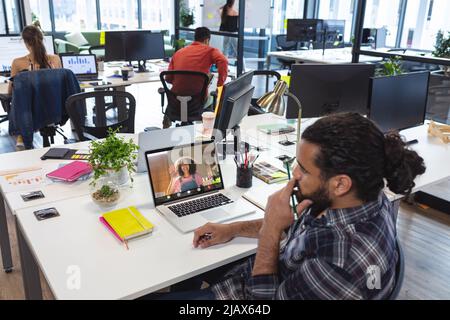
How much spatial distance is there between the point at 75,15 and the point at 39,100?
22.9 ft

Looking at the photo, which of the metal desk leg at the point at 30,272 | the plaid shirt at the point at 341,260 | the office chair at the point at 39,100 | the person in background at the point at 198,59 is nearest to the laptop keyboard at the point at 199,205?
the plaid shirt at the point at 341,260

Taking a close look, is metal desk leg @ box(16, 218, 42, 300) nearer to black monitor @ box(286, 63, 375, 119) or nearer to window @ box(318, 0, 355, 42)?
black monitor @ box(286, 63, 375, 119)

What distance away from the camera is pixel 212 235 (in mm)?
1499

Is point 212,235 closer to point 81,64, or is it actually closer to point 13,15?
point 81,64

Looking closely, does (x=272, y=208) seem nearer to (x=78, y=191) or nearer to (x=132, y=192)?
(x=132, y=192)

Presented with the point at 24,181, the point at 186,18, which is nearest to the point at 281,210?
the point at 24,181

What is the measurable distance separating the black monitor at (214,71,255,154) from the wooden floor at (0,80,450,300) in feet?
3.55

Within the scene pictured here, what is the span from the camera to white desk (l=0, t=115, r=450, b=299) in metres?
1.27

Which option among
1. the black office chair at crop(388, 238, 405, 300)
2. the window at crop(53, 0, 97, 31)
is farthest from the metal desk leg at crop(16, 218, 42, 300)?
the window at crop(53, 0, 97, 31)

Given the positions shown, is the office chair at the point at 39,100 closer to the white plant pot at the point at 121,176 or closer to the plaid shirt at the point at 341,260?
A: the white plant pot at the point at 121,176

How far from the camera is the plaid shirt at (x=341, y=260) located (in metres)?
1.04

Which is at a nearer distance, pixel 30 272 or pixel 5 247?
pixel 30 272

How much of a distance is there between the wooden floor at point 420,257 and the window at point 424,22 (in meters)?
5.32
